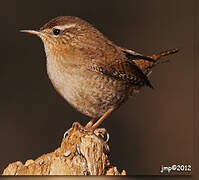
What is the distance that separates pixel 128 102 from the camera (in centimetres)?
414

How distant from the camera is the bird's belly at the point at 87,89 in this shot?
3898mm

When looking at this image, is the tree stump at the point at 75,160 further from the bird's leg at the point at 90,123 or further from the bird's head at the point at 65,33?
the bird's head at the point at 65,33

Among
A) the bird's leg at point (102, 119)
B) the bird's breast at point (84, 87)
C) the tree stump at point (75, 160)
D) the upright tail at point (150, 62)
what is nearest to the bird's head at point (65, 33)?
the bird's breast at point (84, 87)

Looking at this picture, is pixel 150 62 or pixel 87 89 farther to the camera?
pixel 150 62

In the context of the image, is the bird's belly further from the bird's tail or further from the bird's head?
the bird's tail

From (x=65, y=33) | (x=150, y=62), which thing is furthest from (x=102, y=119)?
(x=65, y=33)

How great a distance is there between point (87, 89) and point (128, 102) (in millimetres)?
396

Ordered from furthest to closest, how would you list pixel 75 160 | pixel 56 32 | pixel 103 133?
pixel 103 133
pixel 56 32
pixel 75 160

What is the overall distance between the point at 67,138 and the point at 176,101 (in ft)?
2.82

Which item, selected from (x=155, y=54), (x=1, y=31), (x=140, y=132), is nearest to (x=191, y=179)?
(x=140, y=132)

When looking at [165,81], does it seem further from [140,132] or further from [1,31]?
[1,31]

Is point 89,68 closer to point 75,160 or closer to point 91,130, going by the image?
point 91,130

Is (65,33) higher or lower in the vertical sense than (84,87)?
higher

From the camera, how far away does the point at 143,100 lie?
416 cm
